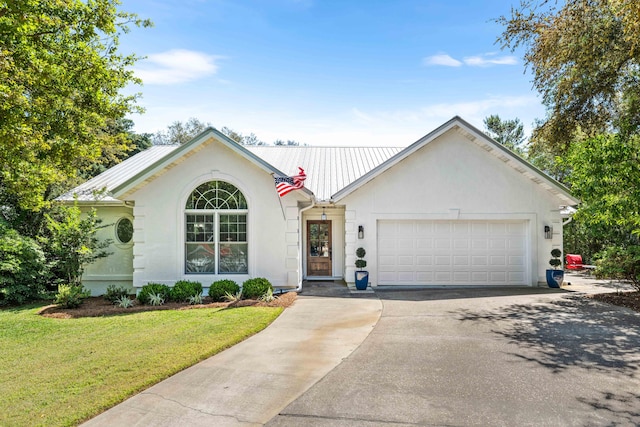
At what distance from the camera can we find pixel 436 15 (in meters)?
11.9

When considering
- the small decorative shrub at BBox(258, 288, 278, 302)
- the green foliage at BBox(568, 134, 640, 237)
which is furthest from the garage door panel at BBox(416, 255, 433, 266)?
the small decorative shrub at BBox(258, 288, 278, 302)

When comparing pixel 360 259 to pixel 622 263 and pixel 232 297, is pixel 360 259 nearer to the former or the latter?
pixel 232 297

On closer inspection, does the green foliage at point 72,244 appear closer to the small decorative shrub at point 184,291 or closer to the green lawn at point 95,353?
the green lawn at point 95,353

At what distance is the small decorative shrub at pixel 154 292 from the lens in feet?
34.8

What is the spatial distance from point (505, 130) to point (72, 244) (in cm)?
3818

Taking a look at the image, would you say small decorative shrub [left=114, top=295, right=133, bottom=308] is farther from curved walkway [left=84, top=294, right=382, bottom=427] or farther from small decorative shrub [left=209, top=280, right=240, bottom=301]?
curved walkway [left=84, top=294, right=382, bottom=427]

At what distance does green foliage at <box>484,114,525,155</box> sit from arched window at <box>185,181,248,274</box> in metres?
32.9

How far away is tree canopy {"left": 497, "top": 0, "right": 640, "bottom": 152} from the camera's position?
10227 mm

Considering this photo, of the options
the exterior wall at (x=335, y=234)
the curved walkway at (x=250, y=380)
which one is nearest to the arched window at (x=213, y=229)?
the exterior wall at (x=335, y=234)

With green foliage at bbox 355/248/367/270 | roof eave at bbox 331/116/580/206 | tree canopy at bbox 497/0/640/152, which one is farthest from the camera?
green foliage at bbox 355/248/367/270

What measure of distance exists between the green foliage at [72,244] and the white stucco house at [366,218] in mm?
889

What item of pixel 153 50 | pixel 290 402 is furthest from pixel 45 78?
pixel 290 402

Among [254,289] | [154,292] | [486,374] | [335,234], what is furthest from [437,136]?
[154,292]

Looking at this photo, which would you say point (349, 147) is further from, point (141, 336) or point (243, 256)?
point (141, 336)
